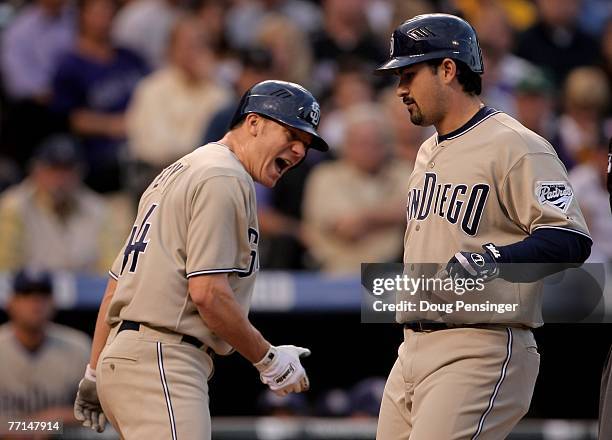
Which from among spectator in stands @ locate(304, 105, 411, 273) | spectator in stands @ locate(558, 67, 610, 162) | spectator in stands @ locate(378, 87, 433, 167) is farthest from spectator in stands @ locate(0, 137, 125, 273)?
spectator in stands @ locate(558, 67, 610, 162)

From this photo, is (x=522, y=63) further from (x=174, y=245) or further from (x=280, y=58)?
(x=174, y=245)

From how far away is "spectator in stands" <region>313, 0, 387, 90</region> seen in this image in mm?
8828

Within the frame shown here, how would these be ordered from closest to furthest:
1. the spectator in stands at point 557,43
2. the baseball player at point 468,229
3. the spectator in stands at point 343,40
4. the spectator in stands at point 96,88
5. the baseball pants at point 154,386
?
the baseball player at point 468,229 → the baseball pants at point 154,386 → the spectator in stands at point 96,88 → the spectator in stands at point 343,40 → the spectator in stands at point 557,43

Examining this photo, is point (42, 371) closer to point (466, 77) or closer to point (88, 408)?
point (88, 408)

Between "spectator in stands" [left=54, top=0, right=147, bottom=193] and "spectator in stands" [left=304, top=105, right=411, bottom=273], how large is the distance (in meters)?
1.67

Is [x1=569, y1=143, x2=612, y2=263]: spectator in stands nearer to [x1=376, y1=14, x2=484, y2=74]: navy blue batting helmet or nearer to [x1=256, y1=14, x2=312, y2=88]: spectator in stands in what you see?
[x1=256, y1=14, x2=312, y2=88]: spectator in stands

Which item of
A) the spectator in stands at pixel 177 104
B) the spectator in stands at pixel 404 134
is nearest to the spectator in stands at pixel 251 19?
the spectator in stands at pixel 177 104

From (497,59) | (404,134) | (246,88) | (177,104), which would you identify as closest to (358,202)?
(404,134)

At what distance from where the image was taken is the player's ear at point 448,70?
151 inches

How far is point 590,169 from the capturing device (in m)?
7.66

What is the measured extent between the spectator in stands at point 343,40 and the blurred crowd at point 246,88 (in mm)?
14

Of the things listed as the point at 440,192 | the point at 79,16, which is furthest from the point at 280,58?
the point at 440,192

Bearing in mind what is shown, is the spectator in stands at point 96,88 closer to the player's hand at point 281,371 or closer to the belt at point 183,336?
the belt at point 183,336

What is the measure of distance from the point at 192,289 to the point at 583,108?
5450mm
